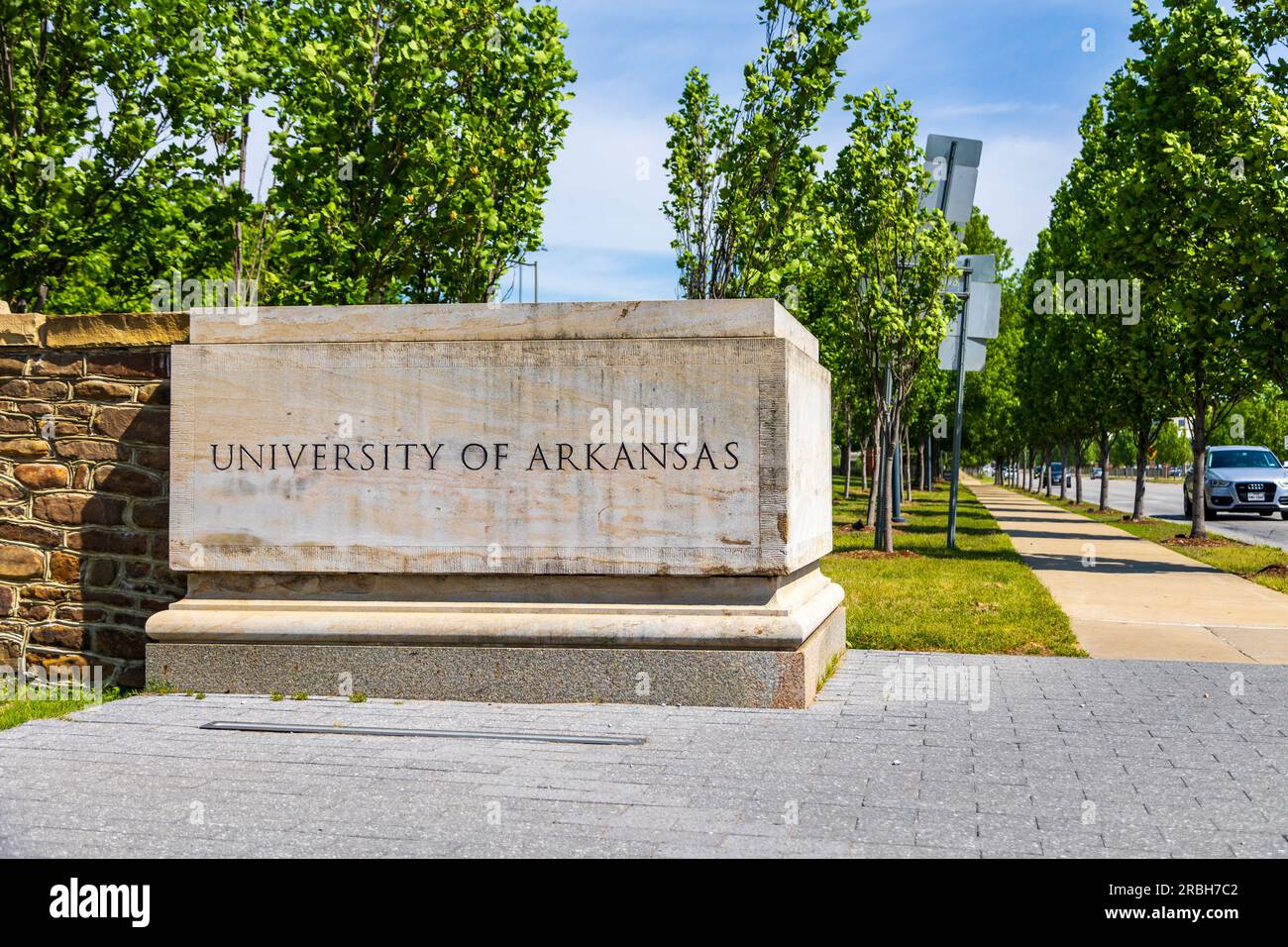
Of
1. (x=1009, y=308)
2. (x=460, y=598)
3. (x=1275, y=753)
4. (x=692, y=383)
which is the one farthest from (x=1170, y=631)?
(x=1009, y=308)

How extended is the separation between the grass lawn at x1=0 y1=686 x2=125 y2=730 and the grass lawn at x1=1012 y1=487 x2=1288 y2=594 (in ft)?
38.6

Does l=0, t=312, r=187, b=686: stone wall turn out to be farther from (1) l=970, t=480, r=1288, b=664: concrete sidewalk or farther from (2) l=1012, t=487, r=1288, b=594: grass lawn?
(2) l=1012, t=487, r=1288, b=594: grass lawn

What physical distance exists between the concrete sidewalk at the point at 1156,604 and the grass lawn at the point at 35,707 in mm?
6744

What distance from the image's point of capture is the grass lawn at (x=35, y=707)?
6.10 meters

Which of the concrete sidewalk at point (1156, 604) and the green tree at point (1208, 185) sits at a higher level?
the green tree at point (1208, 185)

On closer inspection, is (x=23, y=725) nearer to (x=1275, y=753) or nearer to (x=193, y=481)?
(x=193, y=481)

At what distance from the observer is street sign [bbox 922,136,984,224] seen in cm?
1631

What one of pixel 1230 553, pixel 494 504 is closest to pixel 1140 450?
pixel 1230 553

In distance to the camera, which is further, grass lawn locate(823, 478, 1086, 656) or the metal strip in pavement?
grass lawn locate(823, 478, 1086, 656)

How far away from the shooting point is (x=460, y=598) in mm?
6676
